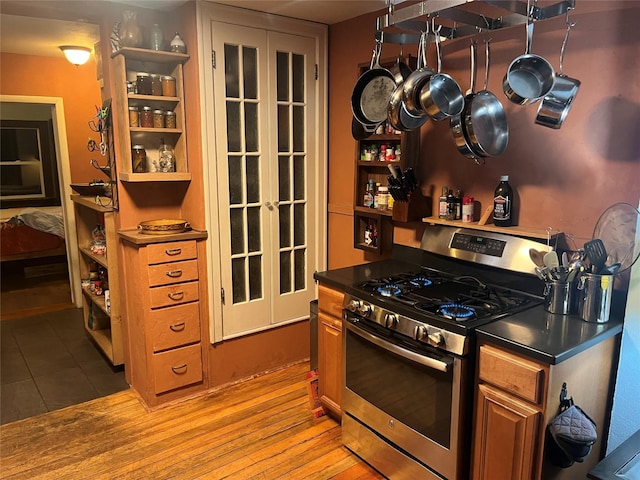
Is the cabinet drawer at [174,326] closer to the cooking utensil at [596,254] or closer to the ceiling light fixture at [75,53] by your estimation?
the cooking utensil at [596,254]

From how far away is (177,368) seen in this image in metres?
2.84

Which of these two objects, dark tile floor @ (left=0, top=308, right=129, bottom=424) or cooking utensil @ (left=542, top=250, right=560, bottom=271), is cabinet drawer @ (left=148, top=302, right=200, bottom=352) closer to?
dark tile floor @ (left=0, top=308, right=129, bottom=424)

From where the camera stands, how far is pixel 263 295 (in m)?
3.11

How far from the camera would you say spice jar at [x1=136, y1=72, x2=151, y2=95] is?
2717 mm

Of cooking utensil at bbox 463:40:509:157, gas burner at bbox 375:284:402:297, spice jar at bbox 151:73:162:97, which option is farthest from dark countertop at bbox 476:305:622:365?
spice jar at bbox 151:73:162:97

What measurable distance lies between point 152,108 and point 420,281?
1838 mm

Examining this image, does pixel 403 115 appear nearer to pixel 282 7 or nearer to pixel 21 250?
pixel 282 7

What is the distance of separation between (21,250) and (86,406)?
3413 mm

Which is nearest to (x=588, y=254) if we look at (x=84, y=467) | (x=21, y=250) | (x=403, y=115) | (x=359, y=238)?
(x=403, y=115)

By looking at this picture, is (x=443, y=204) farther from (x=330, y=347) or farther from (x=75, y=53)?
(x=75, y=53)

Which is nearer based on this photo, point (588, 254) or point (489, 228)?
point (588, 254)

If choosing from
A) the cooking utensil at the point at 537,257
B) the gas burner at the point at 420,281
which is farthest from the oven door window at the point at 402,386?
the cooking utensil at the point at 537,257

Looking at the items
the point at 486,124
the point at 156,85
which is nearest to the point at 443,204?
the point at 486,124

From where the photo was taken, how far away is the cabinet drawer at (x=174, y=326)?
275 cm
